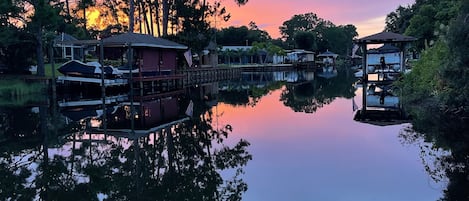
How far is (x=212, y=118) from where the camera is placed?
1328 centimetres

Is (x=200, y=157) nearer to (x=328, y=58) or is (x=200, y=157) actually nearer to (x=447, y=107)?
(x=447, y=107)

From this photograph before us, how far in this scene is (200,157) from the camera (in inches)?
320

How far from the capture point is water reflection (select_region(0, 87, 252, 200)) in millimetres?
5989

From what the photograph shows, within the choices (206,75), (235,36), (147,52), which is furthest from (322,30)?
(147,52)

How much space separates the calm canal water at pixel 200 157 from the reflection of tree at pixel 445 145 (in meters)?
0.17

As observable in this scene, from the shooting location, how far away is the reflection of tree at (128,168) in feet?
19.4

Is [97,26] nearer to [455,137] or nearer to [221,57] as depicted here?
[221,57]

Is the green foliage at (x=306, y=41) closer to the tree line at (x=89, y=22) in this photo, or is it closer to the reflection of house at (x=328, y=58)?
the reflection of house at (x=328, y=58)

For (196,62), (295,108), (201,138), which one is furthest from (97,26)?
(201,138)

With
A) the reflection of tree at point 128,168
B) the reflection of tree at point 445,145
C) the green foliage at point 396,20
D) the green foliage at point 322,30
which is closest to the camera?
the reflection of tree at point 445,145

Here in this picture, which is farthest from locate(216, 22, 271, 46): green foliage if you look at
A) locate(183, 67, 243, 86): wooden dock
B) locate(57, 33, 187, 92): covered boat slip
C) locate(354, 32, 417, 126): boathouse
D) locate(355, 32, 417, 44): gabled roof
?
locate(355, 32, 417, 44): gabled roof

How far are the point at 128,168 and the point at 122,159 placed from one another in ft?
2.40

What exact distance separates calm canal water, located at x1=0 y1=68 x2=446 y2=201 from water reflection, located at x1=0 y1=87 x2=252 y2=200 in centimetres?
2

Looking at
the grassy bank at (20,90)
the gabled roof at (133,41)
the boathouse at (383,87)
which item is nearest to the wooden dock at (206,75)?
the gabled roof at (133,41)
